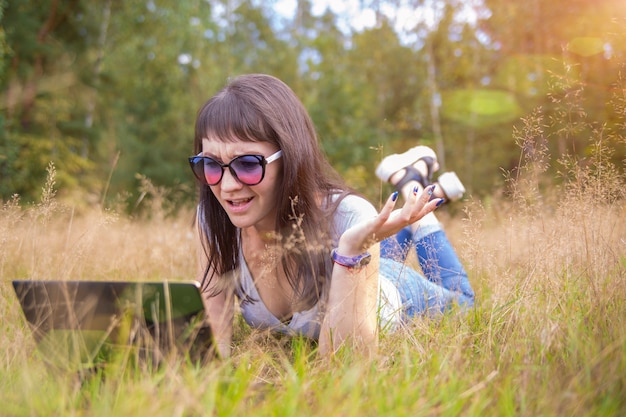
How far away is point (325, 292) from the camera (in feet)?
7.43

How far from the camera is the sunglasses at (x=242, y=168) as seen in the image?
215 cm

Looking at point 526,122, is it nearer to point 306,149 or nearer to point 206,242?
point 306,149

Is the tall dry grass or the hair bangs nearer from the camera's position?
Result: the tall dry grass

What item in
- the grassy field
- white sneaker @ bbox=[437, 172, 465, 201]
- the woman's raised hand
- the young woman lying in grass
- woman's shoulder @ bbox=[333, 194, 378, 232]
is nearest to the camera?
the grassy field

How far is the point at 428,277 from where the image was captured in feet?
9.50

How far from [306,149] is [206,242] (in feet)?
2.35

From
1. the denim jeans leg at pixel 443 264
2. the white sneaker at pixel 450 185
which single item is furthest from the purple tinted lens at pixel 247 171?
the white sneaker at pixel 450 185

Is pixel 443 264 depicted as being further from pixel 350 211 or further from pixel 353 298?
pixel 353 298

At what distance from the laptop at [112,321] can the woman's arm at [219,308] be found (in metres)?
0.45

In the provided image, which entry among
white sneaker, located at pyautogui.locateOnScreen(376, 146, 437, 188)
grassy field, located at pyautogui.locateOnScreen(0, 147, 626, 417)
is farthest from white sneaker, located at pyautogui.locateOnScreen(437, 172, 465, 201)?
grassy field, located at pyautogui.locateOnScreen(0, 147, 626, 417)

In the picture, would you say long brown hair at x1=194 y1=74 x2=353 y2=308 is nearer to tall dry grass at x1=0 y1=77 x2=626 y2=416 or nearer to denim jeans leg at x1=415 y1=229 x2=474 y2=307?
tall dry grass at x1=0 y1=77 x2=626 y2=416

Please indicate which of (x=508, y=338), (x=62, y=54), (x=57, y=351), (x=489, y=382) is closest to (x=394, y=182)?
(x=508, y=338)

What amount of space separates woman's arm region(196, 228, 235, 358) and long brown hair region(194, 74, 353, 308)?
6cm

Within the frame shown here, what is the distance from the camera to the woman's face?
2201 mm
